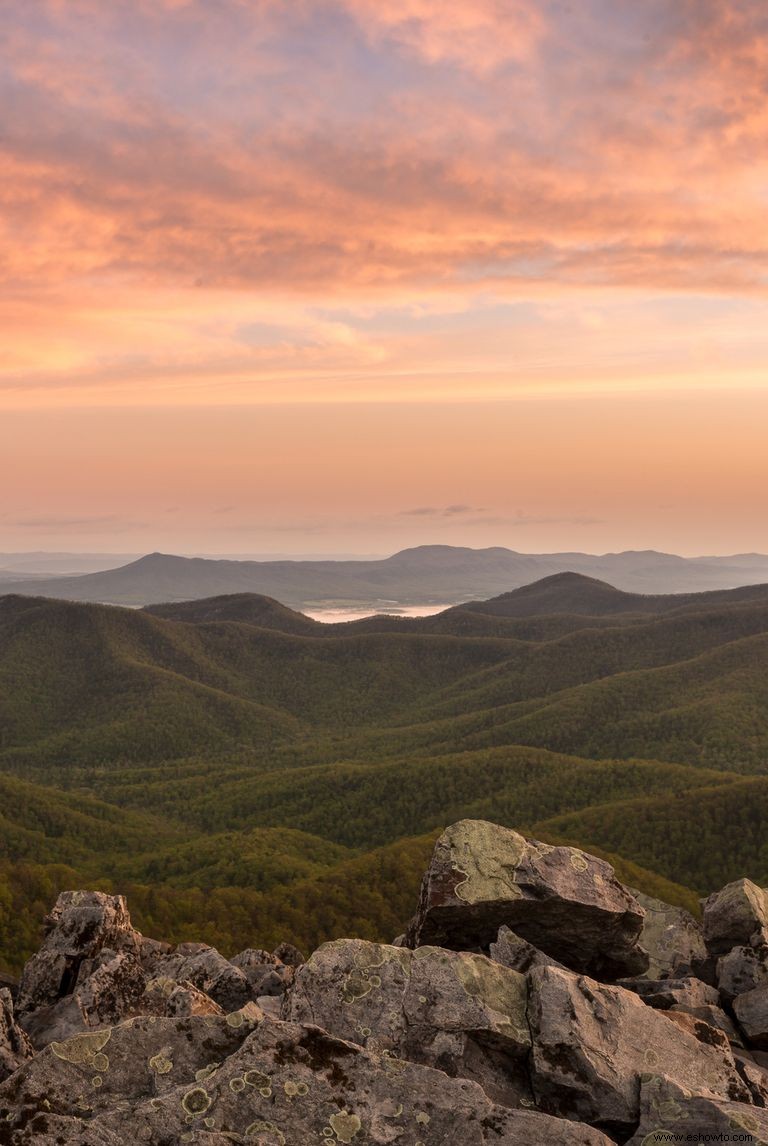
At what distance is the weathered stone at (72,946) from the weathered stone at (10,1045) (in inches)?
216

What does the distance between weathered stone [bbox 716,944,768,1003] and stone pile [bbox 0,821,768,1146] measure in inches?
2.7

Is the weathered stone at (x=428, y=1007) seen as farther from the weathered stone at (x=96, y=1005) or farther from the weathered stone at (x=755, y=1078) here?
the weathered stone at (x=96, y=1005)

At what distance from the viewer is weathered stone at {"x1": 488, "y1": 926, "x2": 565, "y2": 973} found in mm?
23155

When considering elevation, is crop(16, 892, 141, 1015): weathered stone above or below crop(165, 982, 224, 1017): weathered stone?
below

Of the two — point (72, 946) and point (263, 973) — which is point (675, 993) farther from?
point (72, 946)

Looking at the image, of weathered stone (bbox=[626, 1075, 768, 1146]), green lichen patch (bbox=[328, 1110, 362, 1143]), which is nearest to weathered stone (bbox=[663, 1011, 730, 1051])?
weathered stone (bbox=[626, 1075, 768, 1146])

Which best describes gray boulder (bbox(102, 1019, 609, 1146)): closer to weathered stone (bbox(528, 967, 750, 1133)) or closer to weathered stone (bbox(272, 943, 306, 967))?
weathered stone (bbox(528, 967, 750, 1133))

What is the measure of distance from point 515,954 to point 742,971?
8546mm

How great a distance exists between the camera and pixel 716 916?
28516 millimetres

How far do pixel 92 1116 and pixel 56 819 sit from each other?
522ft

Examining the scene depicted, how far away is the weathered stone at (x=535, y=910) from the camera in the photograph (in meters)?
25.9

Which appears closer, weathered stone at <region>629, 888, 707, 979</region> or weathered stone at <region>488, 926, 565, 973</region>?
weathered stone at <region>488, 926, 565, 973</region>

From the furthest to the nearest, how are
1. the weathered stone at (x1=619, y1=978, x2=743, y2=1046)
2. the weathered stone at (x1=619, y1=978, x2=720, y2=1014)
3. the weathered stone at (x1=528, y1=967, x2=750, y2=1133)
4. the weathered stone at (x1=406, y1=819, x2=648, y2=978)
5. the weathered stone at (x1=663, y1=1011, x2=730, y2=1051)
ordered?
the weathered stone at (x1=406, y1=819, x2=648, y2=978), the weathered stone at (x1=619, y1=978, x2=720, y2=1014), the weathered stone at (x1=619, y1=978, x2=743, y2=1046), the weathered stone at (x1=663, y1=1011, x2=730, y2=1051), the weathered stone at (x1=528, y1=967, x2=750, y2=1133)

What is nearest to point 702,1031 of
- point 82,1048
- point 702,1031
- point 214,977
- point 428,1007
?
point 702,1031
